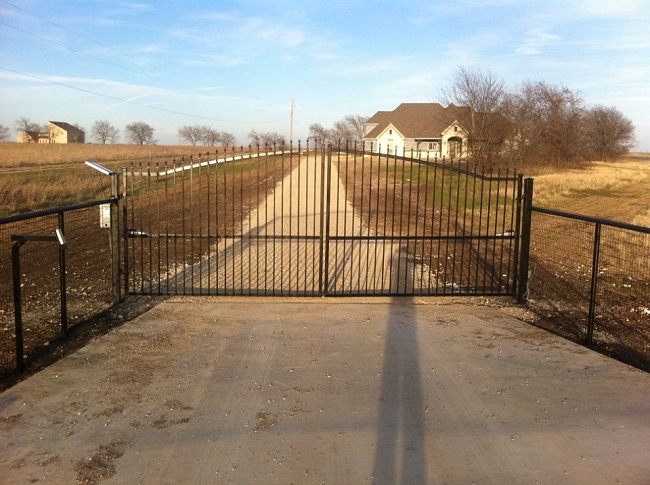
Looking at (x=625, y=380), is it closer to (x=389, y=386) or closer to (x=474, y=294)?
(x=389, y=386)

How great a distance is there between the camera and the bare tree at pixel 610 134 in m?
87.0

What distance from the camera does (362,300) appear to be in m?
8.56

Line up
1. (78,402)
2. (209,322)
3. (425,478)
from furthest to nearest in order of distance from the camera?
1. (209,322)
2. (78,402)
3. (425,478)

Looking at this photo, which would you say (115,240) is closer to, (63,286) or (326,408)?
(63,286)

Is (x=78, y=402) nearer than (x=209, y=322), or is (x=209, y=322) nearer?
(x=78, y=402)

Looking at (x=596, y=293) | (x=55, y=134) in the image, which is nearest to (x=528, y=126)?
(x=596, y=293)

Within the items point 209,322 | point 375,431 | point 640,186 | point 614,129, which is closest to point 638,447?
point 375,431

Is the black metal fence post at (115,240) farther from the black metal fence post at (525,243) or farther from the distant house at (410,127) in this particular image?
the distant house at (410,127)

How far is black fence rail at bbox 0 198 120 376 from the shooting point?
5.89 m

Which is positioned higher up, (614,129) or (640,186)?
(614,129)

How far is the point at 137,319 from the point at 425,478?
458cm

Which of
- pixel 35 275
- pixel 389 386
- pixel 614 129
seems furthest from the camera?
pixel 614 129

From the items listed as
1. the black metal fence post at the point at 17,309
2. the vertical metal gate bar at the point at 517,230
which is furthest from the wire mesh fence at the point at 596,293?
the black metal fence post at the point at 17,309

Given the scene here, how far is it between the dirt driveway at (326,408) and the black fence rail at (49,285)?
65 cm
